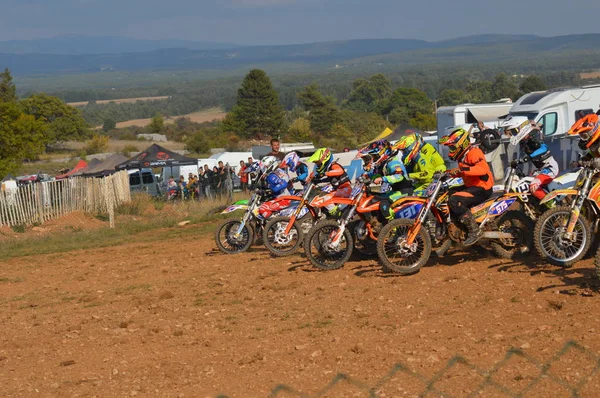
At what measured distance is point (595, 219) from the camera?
9227 millimetres

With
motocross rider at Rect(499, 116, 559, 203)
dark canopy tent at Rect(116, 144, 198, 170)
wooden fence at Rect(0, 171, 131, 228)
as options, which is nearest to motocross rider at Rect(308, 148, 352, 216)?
motocross rider at Rect(499, 116, 559, 203)

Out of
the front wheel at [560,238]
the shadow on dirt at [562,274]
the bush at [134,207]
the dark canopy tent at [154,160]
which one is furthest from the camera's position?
the dark canopy tent at [154,160]

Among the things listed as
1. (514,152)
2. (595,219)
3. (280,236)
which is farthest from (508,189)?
(514,152)

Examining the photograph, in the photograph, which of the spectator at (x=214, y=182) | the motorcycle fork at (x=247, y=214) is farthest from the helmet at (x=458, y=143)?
the spectator at (x=214, y=182)

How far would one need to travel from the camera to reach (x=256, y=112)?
91.7 m

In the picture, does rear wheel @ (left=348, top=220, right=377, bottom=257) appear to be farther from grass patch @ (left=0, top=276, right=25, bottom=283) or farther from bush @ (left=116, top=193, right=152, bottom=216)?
bush @ (left=116, top=193, right=152, bottom=216)

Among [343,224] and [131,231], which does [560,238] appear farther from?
[131,231]

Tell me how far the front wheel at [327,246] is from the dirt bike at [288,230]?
1.21 metres

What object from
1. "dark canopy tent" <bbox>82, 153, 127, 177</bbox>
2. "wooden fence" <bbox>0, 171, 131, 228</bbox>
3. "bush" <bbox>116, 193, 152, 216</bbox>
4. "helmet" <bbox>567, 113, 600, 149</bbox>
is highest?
"helmet" <bbox>567, 113, 600, 149</bbox>

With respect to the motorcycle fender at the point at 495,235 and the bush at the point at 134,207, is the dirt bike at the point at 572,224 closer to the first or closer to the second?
the motorcycle fender at the point at 495,235

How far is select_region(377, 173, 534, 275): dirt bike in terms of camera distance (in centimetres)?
1002

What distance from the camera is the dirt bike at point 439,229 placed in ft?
32.9

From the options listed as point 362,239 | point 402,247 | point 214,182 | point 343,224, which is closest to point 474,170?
point 402,247

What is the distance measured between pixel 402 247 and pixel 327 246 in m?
1.16
